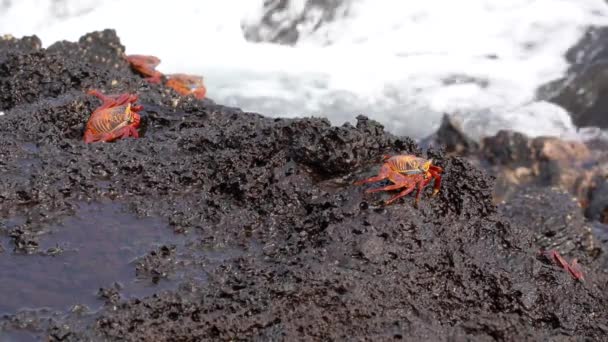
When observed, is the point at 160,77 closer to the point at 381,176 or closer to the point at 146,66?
the point at 146,66

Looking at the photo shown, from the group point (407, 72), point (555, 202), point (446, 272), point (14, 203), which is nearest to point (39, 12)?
point (407, 72)

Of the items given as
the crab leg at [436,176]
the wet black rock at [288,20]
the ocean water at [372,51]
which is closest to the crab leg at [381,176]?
the crab leg at [436,176]

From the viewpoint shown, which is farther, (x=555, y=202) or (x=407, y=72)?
(x=407, y=72)

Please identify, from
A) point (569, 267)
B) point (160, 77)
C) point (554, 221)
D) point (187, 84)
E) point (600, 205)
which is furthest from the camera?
point (600, 205)

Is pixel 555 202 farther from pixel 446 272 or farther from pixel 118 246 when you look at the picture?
pixel 118 246

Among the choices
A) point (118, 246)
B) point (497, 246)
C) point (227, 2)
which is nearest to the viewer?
point (118, 246)

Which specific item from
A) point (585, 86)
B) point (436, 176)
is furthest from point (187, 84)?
point (585, 86)

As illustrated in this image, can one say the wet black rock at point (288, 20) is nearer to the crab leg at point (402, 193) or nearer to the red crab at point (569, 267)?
the red crab at point (569, 267)
